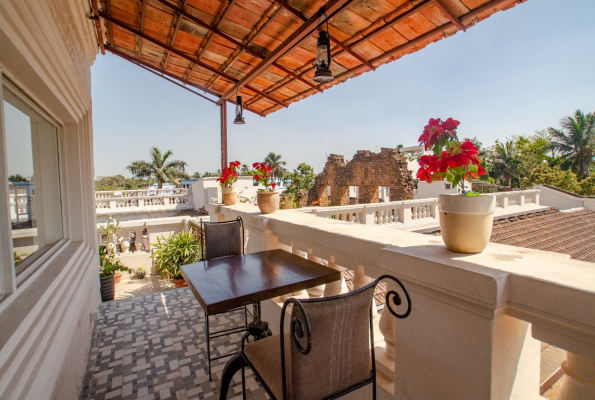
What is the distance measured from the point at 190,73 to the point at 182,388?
478 centimetres

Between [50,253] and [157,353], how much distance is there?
1144mm

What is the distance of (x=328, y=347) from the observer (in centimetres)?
99

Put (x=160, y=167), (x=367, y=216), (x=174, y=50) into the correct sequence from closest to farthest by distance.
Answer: (x=174, y=50)
(x=367, y=216)
(x=160, y=167)

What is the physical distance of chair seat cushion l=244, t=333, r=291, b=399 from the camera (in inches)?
44.2

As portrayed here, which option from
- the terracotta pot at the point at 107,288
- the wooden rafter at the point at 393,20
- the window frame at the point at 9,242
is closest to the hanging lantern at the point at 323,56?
the wooden rafter at the point at 393,20

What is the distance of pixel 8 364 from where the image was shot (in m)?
0.84

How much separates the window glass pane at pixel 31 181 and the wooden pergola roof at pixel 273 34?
1988 mm

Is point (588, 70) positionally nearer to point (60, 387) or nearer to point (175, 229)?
point (175, 229)

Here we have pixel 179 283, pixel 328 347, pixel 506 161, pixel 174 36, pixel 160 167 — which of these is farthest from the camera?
pixel 160 167

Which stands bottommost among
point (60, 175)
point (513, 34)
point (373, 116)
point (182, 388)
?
point (182, 388)

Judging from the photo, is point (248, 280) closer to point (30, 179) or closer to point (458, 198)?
point (458, 198)

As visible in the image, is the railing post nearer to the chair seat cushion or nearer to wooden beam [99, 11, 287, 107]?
wooden beam [99, 11, 287, 107]

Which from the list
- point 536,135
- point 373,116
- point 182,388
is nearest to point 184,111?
point 373,116

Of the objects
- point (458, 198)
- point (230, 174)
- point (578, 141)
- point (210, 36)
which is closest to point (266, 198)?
point (230, 174)
